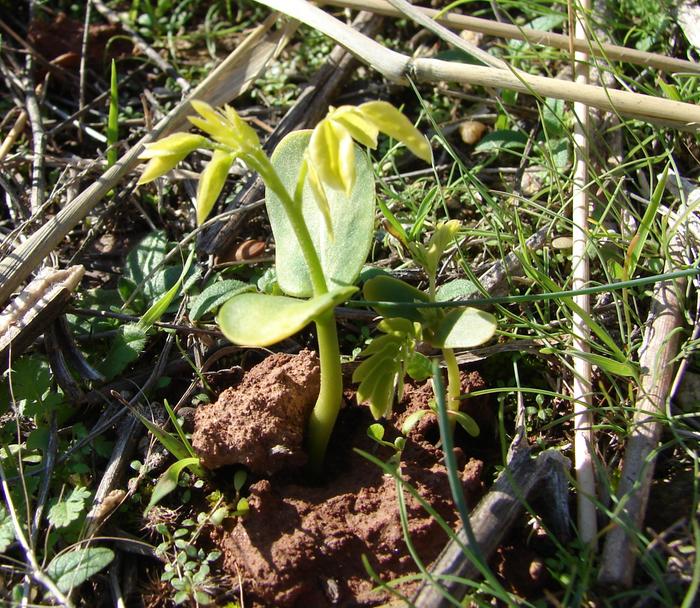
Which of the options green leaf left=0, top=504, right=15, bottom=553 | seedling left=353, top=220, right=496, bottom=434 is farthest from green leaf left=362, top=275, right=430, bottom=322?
green leaf left=0, top=504, right=15, bottom=553

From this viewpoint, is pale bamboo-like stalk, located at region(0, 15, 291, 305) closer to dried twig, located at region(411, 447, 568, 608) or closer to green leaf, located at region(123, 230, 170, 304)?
green leaf, located at region(123, 230, 170, 304)

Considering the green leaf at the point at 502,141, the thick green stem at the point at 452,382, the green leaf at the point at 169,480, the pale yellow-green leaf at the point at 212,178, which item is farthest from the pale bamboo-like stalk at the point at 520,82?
the green leaf at the point at 169,480

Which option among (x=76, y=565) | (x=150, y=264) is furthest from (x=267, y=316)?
(x=150, y=264)

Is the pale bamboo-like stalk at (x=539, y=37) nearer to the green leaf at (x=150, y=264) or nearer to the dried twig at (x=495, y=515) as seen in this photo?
the green leaf at (x=150, y=264)

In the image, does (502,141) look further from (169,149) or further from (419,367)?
(169,149)

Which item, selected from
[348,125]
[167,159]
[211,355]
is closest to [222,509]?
[211,355]

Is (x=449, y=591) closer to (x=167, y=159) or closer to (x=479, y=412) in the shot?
(x=479, y=412)

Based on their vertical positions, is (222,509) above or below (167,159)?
below
